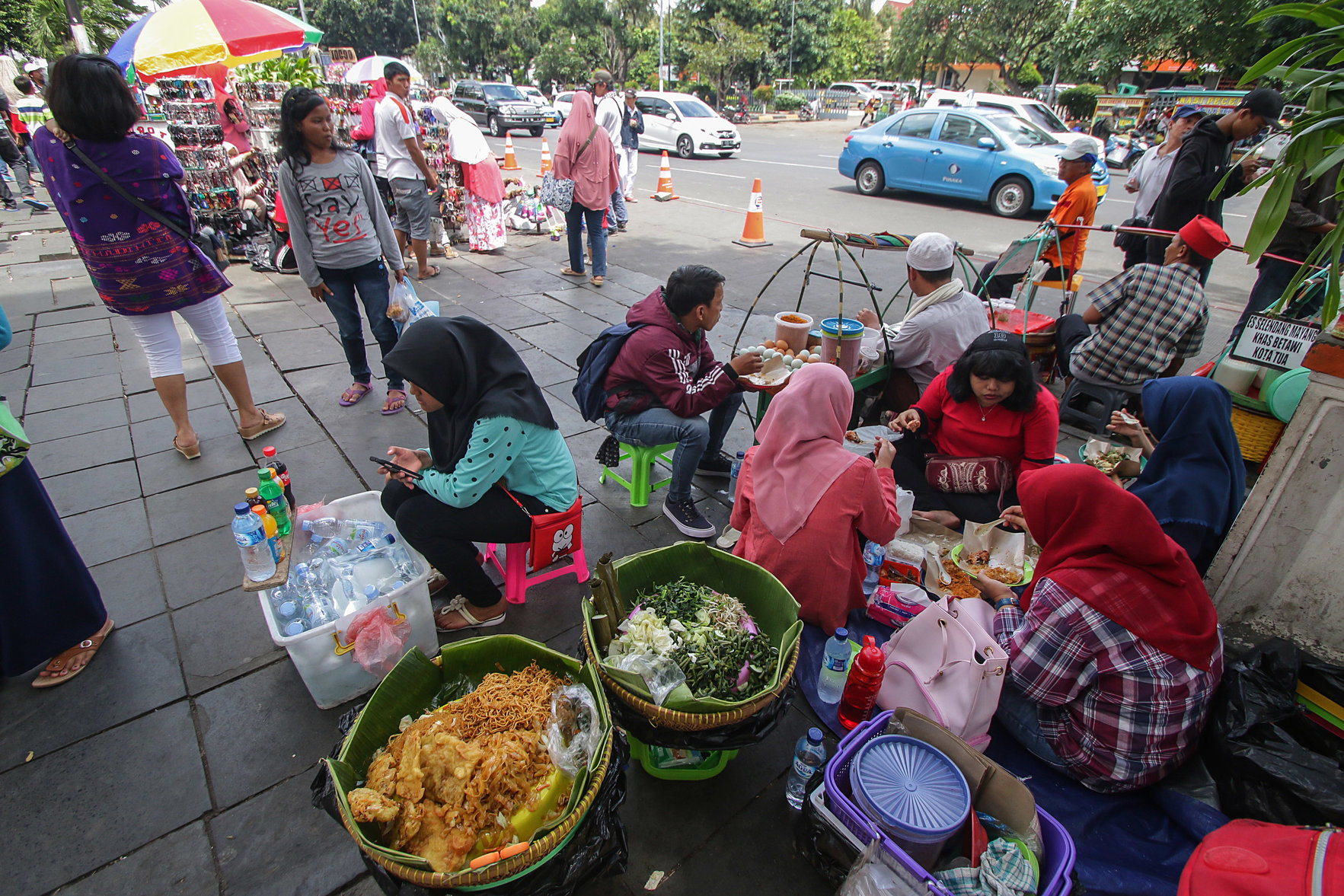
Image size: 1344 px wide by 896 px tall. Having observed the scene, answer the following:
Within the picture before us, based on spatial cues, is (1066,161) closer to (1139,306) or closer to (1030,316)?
(1030,316)

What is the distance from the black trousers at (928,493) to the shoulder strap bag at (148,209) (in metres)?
4.07

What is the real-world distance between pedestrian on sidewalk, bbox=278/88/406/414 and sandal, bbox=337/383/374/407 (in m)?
0.31

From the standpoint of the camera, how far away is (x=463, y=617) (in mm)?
2865

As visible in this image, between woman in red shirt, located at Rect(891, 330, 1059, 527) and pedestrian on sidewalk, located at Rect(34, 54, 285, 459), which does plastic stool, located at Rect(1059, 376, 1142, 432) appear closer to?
woman in red shirt, located at Rect(891, 330, 1059, 527)

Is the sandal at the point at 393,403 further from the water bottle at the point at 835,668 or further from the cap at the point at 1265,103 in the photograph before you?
the cap at the point at 1265,103

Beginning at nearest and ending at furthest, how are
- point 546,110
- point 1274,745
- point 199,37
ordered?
point 1274,745 → point 199,37 → point 546,110

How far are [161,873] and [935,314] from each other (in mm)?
4152

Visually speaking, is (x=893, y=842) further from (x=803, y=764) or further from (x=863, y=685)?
(x=863, y=685)

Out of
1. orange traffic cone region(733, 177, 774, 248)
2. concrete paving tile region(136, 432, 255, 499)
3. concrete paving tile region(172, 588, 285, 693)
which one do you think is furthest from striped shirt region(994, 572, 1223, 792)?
orange traffic cone region(733, 177, 774, 248)

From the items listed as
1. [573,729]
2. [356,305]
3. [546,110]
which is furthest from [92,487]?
[546,110]

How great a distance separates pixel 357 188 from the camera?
162 inches

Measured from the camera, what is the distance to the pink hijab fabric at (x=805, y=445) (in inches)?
98.9

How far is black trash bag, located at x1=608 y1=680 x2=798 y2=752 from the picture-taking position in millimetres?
1929

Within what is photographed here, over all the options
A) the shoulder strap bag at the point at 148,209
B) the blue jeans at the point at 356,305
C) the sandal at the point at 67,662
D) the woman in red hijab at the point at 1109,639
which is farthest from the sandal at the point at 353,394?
the woman in red hijab at the point at 1109,639
